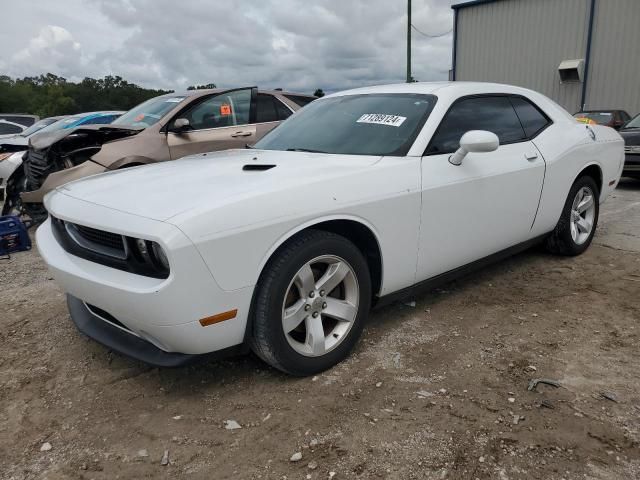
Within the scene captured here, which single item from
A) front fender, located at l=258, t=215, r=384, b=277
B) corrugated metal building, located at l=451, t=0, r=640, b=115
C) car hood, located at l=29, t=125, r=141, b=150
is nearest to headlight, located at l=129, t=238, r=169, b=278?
front fender, located at l=258, t=215, r=384, b=277

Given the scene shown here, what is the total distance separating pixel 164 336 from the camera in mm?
2164

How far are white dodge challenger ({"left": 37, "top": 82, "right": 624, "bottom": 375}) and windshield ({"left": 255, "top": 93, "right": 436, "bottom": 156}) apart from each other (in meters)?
0.01

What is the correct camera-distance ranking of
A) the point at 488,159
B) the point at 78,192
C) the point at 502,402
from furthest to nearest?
the point at 488,159
the point at 78,192
the point at 502,402

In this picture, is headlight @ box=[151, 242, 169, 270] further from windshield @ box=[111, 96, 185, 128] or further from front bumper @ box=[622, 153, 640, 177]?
A: front bumper @ box=[622, 153, 640, 177]

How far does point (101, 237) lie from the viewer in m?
2.37

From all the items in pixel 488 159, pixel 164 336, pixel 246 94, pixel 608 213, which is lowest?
pixel 608 213

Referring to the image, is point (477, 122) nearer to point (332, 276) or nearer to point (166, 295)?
point (332, 276)

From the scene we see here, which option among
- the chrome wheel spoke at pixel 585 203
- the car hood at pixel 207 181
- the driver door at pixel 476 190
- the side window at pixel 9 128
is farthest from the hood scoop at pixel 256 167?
the side window at pixel 9 128

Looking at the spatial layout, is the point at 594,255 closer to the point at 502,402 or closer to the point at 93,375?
the point at 502,402

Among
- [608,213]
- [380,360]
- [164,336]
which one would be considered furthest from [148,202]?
[608,213]

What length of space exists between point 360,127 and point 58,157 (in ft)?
13.6

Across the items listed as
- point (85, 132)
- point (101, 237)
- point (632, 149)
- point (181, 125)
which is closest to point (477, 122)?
point (101, 237)

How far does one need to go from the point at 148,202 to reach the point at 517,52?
20.5 meters

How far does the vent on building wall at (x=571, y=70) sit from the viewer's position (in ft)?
58.7
